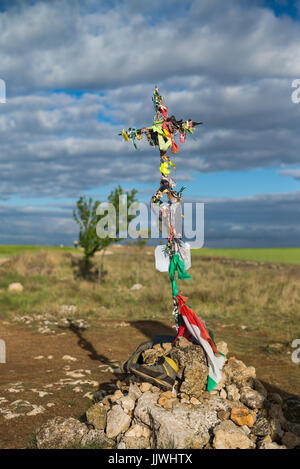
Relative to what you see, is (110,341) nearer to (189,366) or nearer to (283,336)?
(283,336)

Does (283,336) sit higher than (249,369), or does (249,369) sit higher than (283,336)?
(249,369)

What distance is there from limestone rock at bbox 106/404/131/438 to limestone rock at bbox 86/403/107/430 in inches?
6.0

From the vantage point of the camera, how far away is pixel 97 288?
20.9 m

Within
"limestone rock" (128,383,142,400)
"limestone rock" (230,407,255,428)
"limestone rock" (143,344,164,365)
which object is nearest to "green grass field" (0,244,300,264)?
"limestone rock" (143,344,164,365)

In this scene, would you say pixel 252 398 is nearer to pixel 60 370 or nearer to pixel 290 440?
pixel 290 440

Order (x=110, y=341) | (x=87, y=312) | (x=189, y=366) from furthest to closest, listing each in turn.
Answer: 1. (x=87, y=312)
2. (x=110, y=341)
3. (x=189, y=366)

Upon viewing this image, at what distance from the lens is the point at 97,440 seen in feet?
17.2

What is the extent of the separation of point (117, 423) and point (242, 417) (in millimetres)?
1651

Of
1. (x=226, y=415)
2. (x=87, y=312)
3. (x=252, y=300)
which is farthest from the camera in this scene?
(x=252, y=300)

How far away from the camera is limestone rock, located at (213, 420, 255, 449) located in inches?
191

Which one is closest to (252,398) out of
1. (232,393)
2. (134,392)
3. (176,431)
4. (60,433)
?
(232,393)

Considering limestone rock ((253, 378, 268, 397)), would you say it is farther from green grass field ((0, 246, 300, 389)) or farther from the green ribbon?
green grass field ((0, 246, 300, 389))
